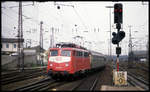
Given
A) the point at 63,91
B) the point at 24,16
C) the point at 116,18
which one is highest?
the point at 24,16

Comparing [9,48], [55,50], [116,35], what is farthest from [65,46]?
[9,48]

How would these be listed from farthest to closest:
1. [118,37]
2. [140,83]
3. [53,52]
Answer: [53,52]
[140,83]
[118,37]

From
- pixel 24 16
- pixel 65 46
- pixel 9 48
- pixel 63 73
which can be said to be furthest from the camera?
pixel 9 48

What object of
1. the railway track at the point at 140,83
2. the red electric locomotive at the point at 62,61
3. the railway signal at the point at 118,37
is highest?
the railway signal at the point at 118,37

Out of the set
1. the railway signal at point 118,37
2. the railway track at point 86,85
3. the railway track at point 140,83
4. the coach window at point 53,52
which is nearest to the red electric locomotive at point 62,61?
the coach window at point 53,52

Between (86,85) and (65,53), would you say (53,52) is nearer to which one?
(65,53)

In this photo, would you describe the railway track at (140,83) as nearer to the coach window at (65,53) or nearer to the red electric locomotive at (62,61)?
the red electric locomotive at (62,61)

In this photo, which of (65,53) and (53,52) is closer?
(65,53)

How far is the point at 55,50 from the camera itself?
19.6 metres

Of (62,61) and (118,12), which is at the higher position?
(118,12)

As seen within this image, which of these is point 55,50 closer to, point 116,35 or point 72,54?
point 72,54

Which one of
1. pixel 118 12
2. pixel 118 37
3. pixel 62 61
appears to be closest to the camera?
pixel 118 12

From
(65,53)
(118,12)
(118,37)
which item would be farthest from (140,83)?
(118,12)

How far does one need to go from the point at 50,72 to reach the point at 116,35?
6.89 m
